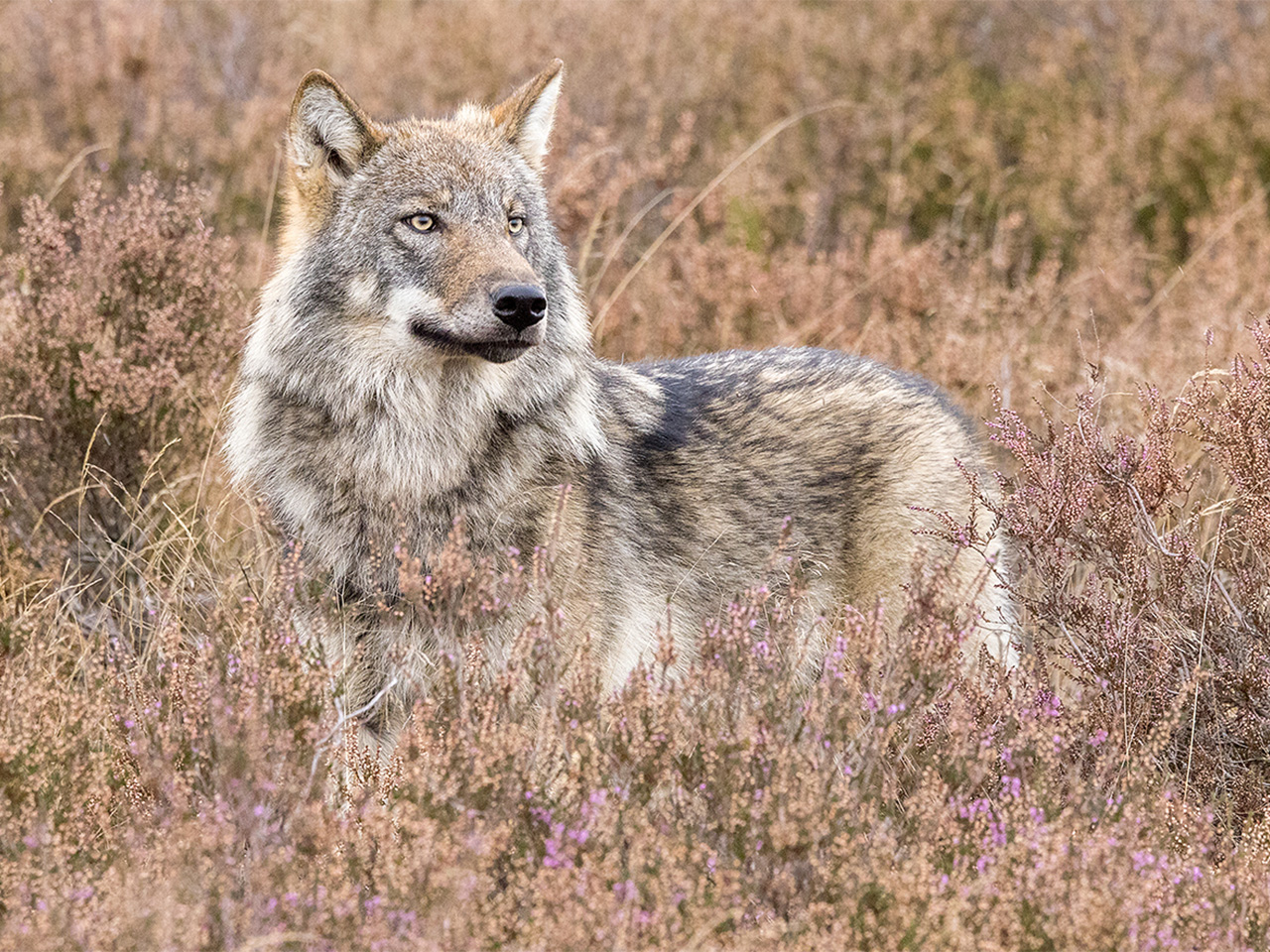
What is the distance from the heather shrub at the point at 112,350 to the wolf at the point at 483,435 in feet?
2.87

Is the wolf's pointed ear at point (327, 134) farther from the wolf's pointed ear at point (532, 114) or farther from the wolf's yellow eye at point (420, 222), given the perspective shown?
the wolf's pointed ear at point (532, 114)

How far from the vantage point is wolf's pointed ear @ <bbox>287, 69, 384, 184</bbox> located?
3.57m

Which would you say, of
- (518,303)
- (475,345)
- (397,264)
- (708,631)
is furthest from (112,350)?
(708,631)

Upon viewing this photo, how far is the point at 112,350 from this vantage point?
4602 millimetres

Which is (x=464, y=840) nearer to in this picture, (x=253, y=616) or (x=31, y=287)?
(x=253, y=616)

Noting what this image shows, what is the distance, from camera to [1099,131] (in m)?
8.40

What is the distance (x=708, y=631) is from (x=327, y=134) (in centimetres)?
192

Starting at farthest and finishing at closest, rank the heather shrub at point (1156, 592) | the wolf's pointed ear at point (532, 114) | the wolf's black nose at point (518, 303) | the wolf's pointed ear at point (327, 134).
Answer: the wolf's pointed ear at point (532, 114), the wolf's pointed ear at point (327, 134), the wolf's black nose at point (518, 303), the heather shrub at point (1156, 592)

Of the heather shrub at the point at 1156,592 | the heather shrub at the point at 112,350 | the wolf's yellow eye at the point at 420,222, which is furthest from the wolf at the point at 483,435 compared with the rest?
the heather shrub at the point at 112,350

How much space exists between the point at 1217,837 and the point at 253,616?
232 centimetres

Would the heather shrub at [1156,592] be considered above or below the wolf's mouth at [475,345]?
below

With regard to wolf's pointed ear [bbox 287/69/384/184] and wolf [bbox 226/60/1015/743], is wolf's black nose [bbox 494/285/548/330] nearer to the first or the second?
wolf [bbox 226/60/1015/743]

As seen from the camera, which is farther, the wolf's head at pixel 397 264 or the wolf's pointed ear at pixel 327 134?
the wolf's pointed ear at pixel 327 134

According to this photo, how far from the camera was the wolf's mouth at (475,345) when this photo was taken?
3359mm
